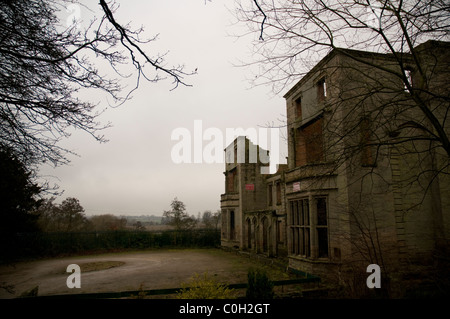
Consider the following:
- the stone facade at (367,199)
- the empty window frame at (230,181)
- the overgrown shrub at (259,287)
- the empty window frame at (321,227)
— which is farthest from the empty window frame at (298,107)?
the empty window frame at (230,181)

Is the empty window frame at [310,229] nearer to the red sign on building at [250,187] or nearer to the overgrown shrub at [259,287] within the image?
the overgrown shrub at [259,287]

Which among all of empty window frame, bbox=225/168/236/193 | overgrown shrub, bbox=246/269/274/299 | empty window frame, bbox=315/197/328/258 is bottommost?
overgrown shrub, bbox=246/269/274/299

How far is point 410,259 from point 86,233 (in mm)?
29352

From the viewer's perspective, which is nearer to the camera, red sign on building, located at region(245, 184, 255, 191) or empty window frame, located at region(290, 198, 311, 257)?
empty window frame, located at region(290, 198, 311, 257)

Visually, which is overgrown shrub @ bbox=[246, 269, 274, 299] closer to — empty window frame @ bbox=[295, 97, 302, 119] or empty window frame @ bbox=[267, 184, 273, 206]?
empty window frame @ bbox=[295, 97, 302, 119]

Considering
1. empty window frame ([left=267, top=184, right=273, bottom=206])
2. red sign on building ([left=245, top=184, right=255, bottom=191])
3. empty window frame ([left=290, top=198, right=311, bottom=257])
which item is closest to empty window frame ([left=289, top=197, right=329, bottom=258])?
empty window frame ([left=290, top=198, right=311, bottom=257])

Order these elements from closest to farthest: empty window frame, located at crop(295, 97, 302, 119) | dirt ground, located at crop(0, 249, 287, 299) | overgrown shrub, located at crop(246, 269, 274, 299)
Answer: overgrown shrub, located at crop(246, 269, 274, 299), dirt ground, located at crop(0, 249, 287, 299), empty window frame, located at crop(295, 97, 302, 119)

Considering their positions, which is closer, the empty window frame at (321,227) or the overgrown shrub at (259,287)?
the overgrown shrub at (259,287)

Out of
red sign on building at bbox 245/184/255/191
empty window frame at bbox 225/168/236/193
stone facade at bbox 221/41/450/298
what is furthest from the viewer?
empty window frame at bbox 225/168/236/193

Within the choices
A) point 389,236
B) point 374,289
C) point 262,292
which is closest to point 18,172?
point 262,292

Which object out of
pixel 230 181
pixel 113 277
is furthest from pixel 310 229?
pixel 230 181

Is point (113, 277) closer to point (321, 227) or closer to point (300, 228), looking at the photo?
point (300, 228)

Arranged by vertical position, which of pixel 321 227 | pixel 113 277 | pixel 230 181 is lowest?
pixel 113 277
